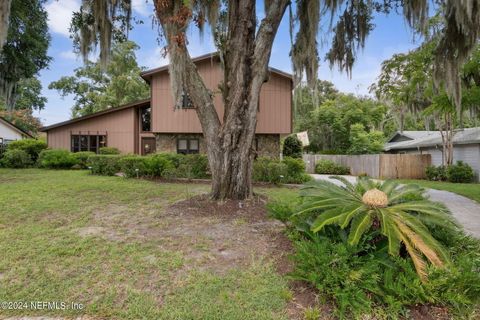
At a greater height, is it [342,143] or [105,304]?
[342,143]

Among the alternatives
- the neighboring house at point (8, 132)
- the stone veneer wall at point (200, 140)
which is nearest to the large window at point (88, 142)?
the stone veneer wall at point (200, 140)

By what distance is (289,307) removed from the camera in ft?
8.70

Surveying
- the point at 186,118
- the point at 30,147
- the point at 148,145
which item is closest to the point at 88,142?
the point at 30,147

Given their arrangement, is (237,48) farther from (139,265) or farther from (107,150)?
(107,150)

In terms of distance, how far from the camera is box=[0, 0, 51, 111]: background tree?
967cm

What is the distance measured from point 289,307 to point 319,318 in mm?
274

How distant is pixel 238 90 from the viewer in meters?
5.79

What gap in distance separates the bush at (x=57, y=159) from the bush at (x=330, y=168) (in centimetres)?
1541

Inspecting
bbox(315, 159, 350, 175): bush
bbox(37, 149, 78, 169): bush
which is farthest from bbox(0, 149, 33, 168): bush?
bbox(315, 159, 350, 175): bush

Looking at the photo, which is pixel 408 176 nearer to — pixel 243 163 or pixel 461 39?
pixel 461 39

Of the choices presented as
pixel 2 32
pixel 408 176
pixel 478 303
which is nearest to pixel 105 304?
pixel 478 303

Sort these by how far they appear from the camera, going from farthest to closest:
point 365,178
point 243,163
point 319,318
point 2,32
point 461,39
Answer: point 461,39 < point 2,32 < point 243,163 < point 365,178 < point 319,318

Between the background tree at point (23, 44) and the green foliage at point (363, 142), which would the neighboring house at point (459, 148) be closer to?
the green foliage at point (363, 142)

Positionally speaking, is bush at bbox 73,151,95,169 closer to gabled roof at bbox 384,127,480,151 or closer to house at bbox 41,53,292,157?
house at bbox 41,53,292,157
